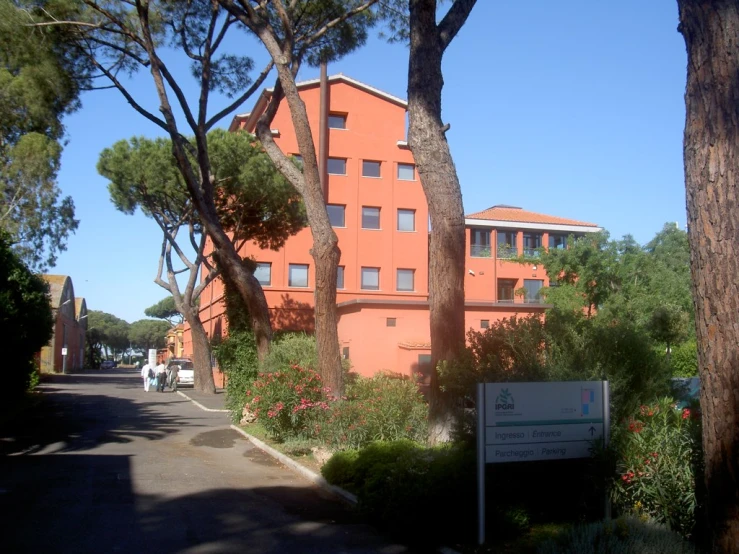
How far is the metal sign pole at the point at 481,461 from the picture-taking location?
22.4 ft

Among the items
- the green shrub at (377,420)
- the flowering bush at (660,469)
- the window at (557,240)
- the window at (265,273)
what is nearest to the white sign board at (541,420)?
the flowering bush at (660,469)

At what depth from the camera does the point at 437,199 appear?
10969 millimetres

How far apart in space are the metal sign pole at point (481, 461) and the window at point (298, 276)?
29.2m

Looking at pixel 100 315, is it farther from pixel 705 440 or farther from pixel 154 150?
pixel 705 440

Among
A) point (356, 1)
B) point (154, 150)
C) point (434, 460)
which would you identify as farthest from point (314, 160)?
point (154, 150)

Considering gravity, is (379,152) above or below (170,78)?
above

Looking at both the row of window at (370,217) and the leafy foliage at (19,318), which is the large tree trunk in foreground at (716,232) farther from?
the row of window at (370,217)

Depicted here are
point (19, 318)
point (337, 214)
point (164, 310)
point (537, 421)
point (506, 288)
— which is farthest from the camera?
point (164, 310)

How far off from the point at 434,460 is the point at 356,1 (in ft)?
45.4

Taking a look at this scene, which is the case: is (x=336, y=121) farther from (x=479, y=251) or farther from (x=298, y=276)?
(x=479, y=251)

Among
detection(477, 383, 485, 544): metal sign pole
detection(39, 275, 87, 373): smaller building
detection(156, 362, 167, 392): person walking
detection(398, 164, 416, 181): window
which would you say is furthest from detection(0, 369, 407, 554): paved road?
detection(39, 275, 87, 373): smaller building

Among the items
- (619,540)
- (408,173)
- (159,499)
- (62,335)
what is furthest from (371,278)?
(62,335)

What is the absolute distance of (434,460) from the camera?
7836 mm

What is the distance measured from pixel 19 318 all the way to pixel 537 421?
→ 22.5m
